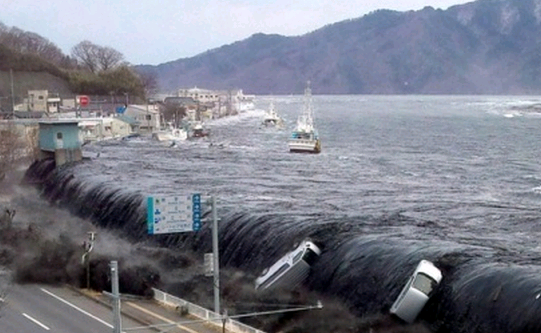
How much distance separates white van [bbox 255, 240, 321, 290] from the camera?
2236cm

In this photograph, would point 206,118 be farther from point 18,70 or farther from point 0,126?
point 0,126

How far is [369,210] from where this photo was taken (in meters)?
32.0

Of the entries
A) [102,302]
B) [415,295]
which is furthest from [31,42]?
[415,295]

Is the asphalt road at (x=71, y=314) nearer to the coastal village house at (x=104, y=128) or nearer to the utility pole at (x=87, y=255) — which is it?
the utility pole at (x=87, y=255)

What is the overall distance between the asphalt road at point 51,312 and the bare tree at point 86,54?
11292 cm

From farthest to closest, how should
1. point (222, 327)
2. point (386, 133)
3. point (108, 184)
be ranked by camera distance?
point (386, 133) < point (108, 184) < point (222, 327)

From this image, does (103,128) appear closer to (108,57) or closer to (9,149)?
(9,149)

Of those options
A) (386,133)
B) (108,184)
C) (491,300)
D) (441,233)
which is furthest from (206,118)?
(491,300)

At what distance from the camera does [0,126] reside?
2309 inches

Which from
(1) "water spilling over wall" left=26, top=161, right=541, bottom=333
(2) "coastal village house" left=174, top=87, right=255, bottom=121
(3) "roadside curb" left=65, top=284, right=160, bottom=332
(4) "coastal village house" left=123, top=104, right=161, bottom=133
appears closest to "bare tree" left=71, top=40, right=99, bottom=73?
(2) "coastal village house" left=174, top=87, right=255, bottom=121

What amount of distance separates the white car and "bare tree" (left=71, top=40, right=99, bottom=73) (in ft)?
386

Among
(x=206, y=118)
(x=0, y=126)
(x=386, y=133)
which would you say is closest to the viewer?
(x=0, y=126)

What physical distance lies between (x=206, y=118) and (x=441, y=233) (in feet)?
343

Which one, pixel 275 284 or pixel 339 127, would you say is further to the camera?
pixel 339 127
